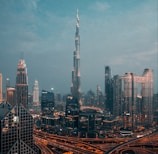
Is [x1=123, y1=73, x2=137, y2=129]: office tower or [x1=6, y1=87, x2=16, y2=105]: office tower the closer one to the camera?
[x1=123, y1=73, x2=137, y2=129]: office tower

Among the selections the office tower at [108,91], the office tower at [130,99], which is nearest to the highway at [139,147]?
the office tower at [130,99]

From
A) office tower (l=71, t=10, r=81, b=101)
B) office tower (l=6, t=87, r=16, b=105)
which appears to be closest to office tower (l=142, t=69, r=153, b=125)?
office tower (l=71, t=10, r=81, b=101)

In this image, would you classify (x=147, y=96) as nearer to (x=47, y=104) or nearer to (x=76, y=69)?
(x=47, y=104)

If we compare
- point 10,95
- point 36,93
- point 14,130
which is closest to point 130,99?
point 10,95

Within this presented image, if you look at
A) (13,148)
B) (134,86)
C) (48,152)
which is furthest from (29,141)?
(134,86)

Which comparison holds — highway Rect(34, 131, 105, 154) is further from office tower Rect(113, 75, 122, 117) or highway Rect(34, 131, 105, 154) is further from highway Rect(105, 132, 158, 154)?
office tower Rect(113, 75, 122, 117)

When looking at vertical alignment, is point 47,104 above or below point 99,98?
below

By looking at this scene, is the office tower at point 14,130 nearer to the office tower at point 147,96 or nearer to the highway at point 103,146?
the highway at point 103,146
